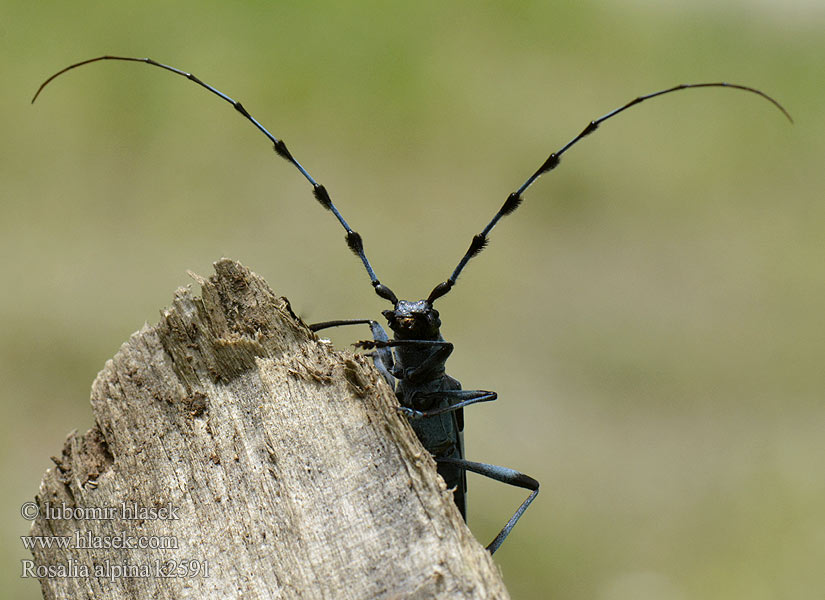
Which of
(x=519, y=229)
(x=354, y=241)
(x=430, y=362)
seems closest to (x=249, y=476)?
(x=430, y=362)

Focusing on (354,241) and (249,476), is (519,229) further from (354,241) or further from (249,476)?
(249,476)

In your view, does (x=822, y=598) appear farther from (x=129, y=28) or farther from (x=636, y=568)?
(x=129, y=28)

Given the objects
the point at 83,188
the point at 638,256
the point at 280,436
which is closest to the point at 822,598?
A: the point at 638,256

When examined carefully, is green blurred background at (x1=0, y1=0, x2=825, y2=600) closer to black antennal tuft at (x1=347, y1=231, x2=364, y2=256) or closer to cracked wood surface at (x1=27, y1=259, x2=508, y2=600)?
black antennal tuft at (x1=347, y1=231, x2=364, y2=256)

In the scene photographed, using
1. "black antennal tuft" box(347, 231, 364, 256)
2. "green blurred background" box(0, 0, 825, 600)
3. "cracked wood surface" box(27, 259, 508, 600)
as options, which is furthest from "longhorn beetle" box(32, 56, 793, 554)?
"green blurred background" box(0, 0, 825, 600)

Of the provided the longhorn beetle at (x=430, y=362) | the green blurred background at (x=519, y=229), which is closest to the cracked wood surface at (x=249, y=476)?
the longhorn beetle at (x=430, y=362)
